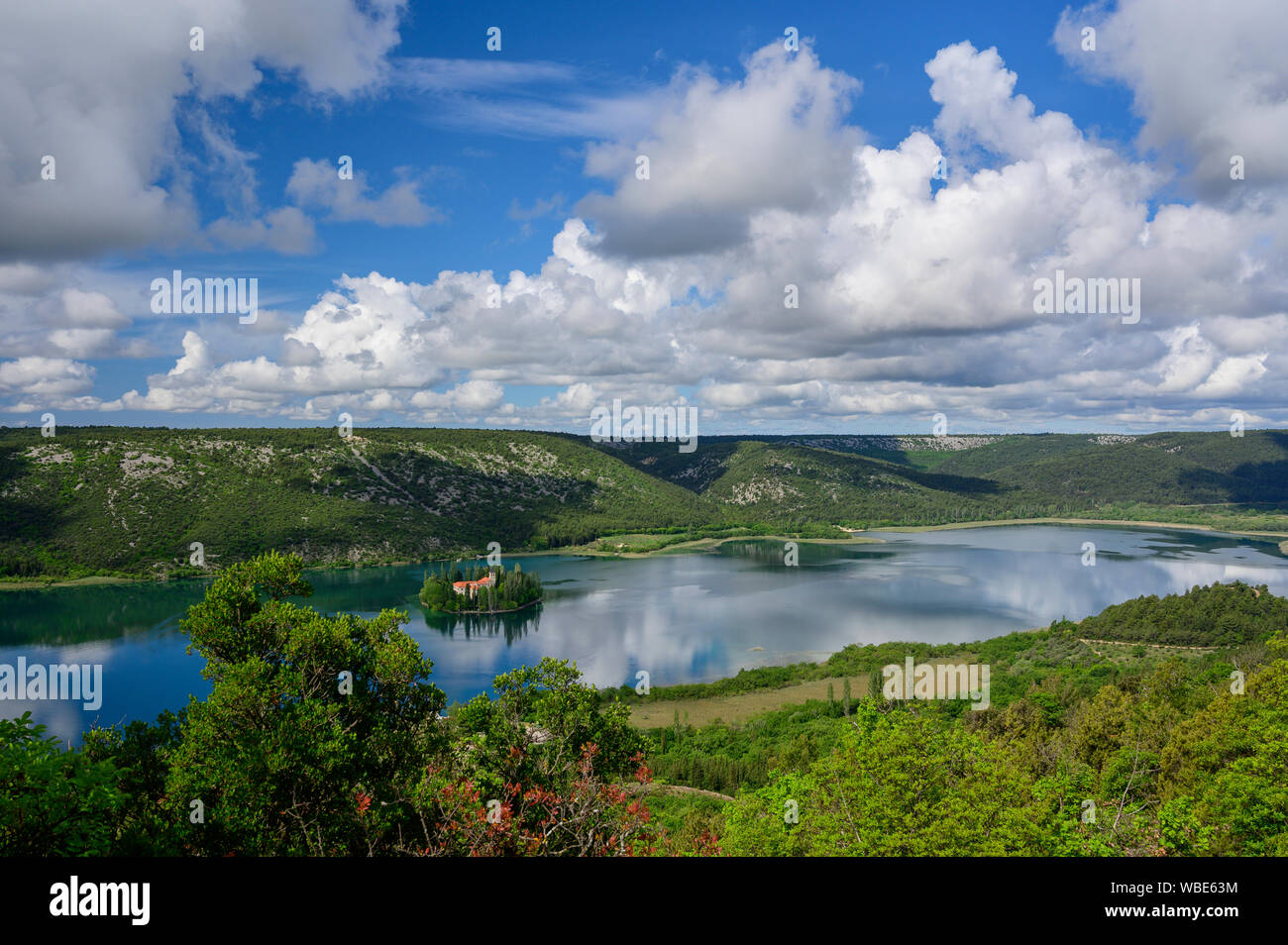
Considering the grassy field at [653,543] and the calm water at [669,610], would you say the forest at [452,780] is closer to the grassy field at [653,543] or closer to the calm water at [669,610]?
the calm water at [669,610]

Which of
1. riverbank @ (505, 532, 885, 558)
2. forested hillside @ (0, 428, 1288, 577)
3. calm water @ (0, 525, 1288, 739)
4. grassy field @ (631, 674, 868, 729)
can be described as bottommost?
grassy field @ (631, 674, 868, 729)

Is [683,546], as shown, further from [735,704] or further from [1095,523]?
[1095,523]

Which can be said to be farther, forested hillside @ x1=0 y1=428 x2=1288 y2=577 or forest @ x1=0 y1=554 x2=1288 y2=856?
forested hillside @ x1=0 y1=428 x2=1288 y2=577

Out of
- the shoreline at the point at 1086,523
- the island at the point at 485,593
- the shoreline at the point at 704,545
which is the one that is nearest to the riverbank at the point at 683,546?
A: the shoreline at the point at 704,545

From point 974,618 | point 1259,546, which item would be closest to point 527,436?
point 974,618

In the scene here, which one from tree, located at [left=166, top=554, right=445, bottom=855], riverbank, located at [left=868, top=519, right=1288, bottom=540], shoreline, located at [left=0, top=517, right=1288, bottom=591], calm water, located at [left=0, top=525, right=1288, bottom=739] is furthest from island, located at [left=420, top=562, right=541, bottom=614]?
riverbank, located at [left=868, top=519, right=1288, bottom=540]

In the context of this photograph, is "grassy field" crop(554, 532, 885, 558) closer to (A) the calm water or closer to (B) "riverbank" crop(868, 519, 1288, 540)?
(A) the calm water
